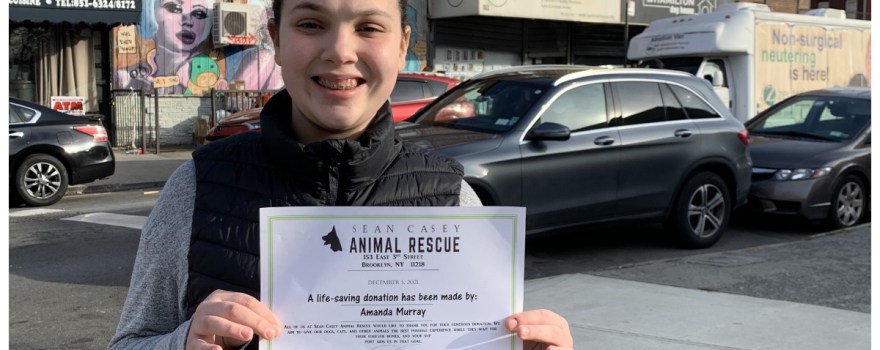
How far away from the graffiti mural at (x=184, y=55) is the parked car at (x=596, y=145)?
11385 mm

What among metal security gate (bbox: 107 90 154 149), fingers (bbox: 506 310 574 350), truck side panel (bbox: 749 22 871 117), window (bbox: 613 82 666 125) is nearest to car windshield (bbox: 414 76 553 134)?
window (bbox: 613 82 666 125)

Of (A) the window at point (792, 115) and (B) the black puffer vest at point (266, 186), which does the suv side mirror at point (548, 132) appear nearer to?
(A) the window at point (792, 115)

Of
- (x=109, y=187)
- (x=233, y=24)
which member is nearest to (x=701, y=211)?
(x=109, y=187)

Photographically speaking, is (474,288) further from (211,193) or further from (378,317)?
(211,193)

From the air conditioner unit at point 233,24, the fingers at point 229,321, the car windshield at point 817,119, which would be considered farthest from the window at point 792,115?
the air conditioner unit at point 233,24

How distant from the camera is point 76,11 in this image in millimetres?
17562

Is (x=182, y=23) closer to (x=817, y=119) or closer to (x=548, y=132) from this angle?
(x=817, y=119)

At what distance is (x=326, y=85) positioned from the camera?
1744 millimetres

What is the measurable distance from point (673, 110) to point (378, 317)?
7.51 m

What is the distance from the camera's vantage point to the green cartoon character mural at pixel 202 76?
2009 cm

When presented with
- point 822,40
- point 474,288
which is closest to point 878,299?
point 474,288

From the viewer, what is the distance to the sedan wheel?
33.0 ft

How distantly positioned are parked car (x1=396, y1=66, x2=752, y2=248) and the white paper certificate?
17.6ft

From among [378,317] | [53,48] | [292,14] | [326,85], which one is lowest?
[378,317]
